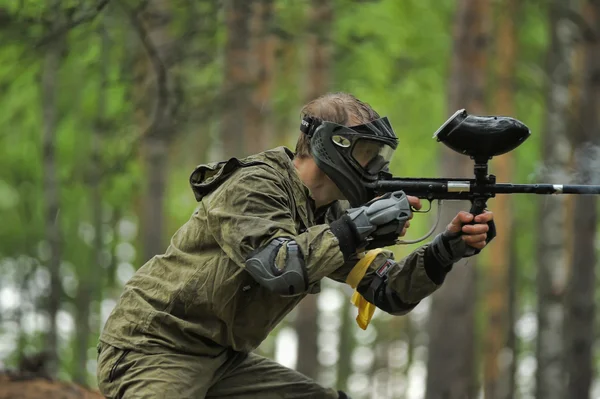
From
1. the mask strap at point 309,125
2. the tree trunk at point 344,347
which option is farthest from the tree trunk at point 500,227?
the mask strap at point 309,125

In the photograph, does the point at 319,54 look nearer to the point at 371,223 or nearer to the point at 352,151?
the point at 352,151

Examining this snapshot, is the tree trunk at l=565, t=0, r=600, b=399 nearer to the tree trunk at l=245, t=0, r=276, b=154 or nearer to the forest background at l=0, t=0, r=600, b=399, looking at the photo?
the forest background at l=0, t=0, r=600, b=399

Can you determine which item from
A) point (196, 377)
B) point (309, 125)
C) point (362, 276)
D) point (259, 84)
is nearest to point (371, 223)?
point (309, 125)

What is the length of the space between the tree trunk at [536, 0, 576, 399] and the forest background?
1.1 inches

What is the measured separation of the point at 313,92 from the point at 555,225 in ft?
11.5

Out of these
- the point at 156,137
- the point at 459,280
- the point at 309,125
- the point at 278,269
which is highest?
the point at 156,137

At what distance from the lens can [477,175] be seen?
4270mm

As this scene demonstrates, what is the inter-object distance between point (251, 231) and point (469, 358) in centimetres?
691

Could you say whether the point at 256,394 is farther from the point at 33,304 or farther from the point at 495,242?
the point at 33,304

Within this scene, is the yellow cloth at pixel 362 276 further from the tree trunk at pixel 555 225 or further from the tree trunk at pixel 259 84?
the tree trunk at pixel 259 84

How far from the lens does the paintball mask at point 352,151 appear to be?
422 centimetres

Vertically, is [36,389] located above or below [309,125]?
below

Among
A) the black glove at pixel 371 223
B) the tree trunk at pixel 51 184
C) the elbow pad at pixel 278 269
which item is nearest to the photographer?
the elbow pad at pixel 278 269

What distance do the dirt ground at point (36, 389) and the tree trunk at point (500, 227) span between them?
294 inches
